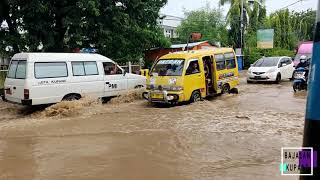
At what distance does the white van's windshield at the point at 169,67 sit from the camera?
43.5ft

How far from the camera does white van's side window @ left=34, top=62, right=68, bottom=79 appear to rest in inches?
476

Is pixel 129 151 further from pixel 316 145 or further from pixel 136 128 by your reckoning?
pixel 316 145

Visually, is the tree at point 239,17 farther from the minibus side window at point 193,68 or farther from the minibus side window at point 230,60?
the minibus side window at point 193,68

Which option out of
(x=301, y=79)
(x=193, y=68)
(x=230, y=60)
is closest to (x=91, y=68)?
(x=193, y=68)

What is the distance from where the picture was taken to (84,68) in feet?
44.2

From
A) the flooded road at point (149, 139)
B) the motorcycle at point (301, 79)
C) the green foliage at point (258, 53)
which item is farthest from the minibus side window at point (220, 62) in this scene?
the green foliage at point (258, 53)

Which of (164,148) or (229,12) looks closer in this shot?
(164,148)

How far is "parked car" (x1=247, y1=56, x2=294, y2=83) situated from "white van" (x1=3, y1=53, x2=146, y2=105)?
849 centimetres

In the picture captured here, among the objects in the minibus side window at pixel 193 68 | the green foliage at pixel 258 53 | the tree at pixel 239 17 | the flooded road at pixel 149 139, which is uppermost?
the tree at pixel 239 17

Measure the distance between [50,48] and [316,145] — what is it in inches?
665

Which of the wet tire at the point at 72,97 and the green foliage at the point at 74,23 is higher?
the green foliage at the point at 74,23

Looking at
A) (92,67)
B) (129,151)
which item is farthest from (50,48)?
(129,151)

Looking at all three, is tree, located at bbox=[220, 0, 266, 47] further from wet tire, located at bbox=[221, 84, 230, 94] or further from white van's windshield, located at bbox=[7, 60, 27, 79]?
white van's windshield, located at bbox=[7, 60, 27, 79]

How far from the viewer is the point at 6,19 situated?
59.5 feet
